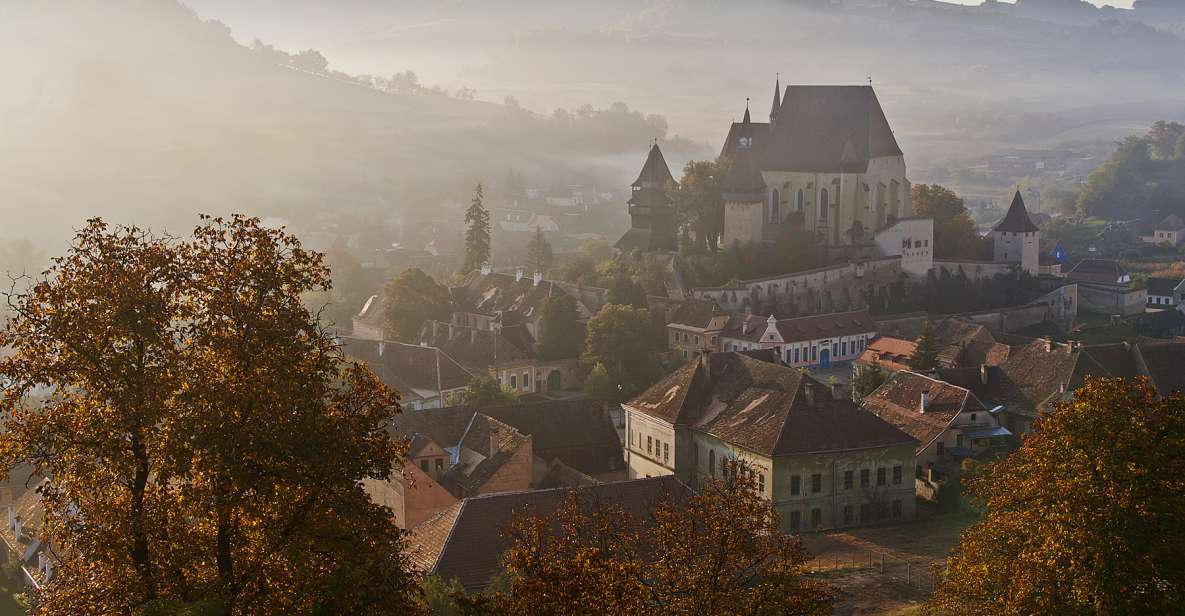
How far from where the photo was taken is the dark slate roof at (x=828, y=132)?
8350 cm

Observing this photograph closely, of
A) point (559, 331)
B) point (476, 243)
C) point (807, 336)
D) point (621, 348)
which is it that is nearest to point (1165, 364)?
point (807, 336)

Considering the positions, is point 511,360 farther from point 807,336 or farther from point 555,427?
point 555,427

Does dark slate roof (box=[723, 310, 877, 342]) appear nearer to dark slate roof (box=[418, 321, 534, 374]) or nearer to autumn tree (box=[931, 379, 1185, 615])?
dark slate roof (box=[418, 321, 534, 374])

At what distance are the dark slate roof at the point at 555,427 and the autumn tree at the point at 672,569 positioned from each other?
94.1 feet

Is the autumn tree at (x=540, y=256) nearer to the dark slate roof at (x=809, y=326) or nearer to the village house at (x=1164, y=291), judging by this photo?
the dark slate roof at (x=809, y=326)

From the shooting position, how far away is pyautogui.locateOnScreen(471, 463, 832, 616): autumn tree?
15711 mm

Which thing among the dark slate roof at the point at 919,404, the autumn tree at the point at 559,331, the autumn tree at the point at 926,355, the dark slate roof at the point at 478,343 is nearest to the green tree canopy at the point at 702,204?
the autumn tree at the point at 559,331

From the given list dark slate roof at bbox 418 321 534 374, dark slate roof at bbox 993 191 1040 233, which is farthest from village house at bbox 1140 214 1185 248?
dark slate roof at bbox 418 321 534 374

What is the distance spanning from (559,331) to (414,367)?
9.54 meters

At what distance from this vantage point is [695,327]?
71062mm

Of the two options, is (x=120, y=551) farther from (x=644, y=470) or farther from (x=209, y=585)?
(x=644, y=470)

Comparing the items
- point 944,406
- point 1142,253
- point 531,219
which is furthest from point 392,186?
point 944,406

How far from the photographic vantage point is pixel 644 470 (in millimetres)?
48000

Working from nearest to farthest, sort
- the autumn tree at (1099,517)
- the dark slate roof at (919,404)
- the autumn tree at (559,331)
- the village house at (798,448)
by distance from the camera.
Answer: the autumn tree at (1099,517) → the village house at (798,448) → the dark slate roof at (919,404) → the autumn tree at (559,331)
